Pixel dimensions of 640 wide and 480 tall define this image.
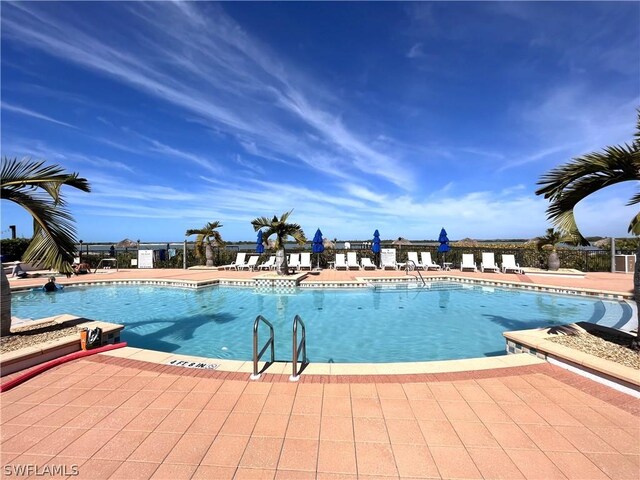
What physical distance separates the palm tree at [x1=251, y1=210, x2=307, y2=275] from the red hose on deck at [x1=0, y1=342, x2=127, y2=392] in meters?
8.62

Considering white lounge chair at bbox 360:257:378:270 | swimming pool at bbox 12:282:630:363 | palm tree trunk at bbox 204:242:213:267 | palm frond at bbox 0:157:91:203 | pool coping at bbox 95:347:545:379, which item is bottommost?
swimming pool at bbox 12:282:630:363

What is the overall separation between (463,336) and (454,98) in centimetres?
1128

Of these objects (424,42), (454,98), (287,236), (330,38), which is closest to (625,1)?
(424,42)

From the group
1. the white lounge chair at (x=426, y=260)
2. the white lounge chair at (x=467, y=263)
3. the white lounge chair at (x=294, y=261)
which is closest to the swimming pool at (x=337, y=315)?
the white lounge chair at (x=426, y=260)

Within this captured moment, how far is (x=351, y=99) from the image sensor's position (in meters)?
14.3

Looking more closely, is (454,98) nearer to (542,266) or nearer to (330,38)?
(330,38)

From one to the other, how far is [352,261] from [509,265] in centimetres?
849

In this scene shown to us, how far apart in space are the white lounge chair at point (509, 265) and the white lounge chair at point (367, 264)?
6.88 meters

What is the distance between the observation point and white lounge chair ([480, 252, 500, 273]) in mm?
15771

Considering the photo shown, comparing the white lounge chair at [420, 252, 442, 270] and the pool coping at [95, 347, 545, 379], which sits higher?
the white lounge chair at [420, 252, 442, 270]

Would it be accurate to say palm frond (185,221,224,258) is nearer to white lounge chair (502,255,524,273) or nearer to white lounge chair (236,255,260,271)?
white lounge chair (236,255,260,271)

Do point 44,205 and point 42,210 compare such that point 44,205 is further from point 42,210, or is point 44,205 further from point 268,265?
point 268,265

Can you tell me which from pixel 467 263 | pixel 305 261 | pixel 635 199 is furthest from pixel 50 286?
pixel 467 263

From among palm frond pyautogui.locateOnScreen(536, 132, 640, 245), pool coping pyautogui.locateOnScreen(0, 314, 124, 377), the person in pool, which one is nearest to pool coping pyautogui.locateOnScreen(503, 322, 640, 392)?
palm frond pyautogui.locateOnScreen(536, 132, 640, 245)
